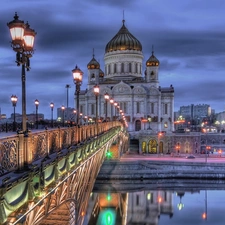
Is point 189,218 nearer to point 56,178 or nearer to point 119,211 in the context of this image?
point 119,211

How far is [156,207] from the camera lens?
114 ft

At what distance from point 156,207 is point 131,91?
46052 millimetres

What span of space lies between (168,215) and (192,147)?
120ft

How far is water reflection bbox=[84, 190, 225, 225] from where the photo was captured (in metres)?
30.4

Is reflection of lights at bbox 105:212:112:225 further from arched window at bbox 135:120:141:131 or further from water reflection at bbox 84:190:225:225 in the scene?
arched window at bbox 135:120:141:131

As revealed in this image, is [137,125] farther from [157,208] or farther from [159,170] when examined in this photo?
[157,208]

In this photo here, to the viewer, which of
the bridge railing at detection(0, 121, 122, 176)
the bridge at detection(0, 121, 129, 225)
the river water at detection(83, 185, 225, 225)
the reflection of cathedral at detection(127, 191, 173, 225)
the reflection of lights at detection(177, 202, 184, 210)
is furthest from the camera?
the reflection of lights at detection(177, 202, 184, 210)

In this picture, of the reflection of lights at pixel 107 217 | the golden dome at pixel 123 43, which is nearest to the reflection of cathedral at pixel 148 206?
the reflection of lights at pixel 107 217

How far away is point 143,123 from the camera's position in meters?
78.7

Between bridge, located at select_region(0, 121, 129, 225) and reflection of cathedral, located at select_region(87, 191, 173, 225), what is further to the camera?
reflection of cathedral, located at select_region(87, 191, 173, 225)

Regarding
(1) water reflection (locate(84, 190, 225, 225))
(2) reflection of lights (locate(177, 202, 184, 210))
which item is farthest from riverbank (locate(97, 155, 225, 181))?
(2) reflection of lights (locate(177, 202, 184, 210))

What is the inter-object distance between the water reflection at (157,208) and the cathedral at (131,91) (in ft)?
122

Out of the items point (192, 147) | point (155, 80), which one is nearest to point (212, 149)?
point (192, 147)

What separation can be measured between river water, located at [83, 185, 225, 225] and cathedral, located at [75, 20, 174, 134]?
36422mm
